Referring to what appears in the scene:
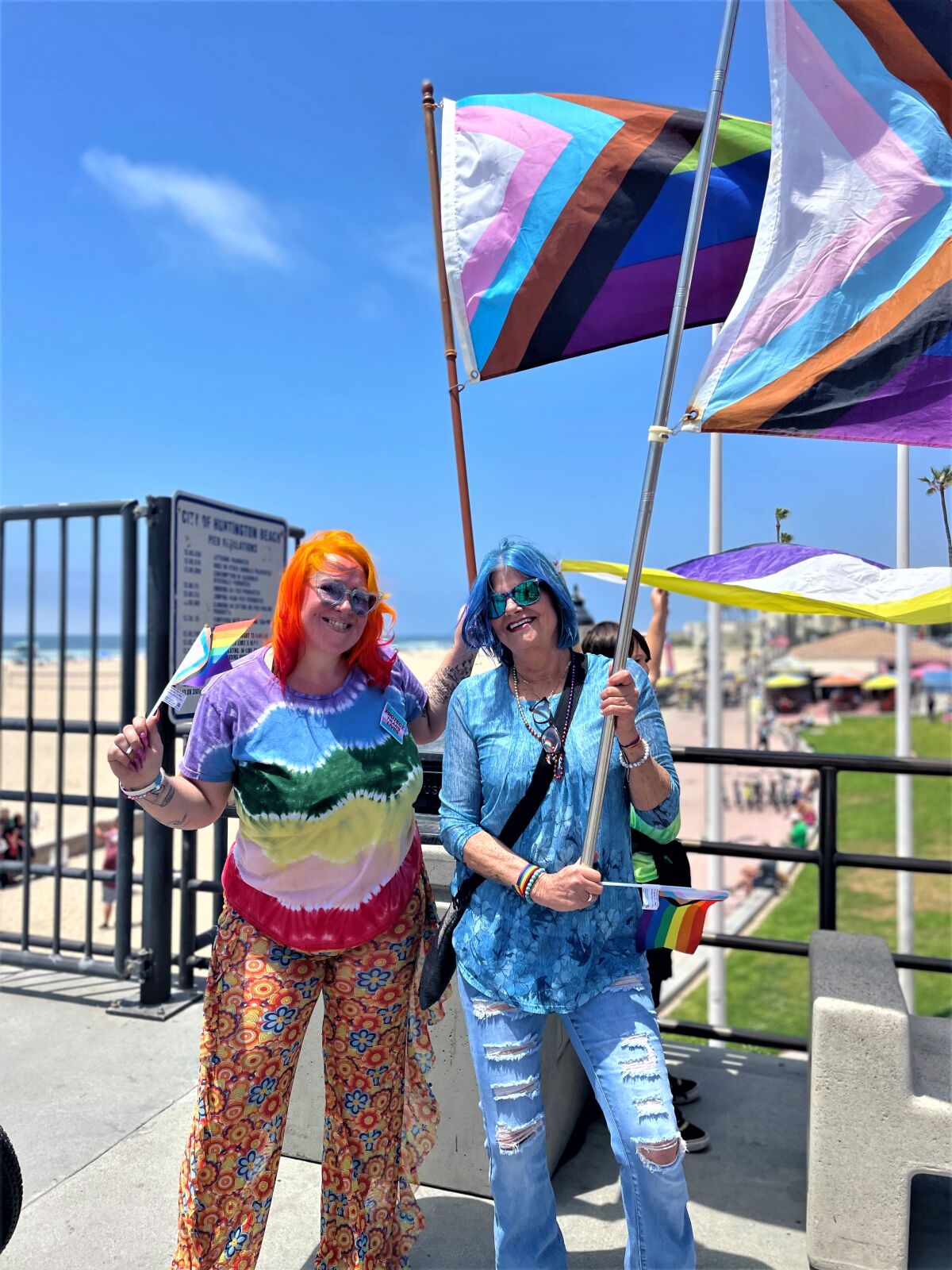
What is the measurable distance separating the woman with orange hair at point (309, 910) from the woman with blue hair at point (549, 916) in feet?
0.77

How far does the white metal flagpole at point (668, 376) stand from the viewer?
2.07m

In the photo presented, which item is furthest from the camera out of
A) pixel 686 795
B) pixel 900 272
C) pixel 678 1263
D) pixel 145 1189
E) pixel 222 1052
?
pixel 686 795

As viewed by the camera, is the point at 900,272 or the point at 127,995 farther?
the point at 127,995

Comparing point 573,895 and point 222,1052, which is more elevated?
point 573,895

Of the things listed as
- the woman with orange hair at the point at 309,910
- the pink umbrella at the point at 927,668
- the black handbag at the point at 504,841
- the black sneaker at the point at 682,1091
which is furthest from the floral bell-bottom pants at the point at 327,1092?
the pink umbrella at the point at 927,668

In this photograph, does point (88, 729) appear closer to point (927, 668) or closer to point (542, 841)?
point (542, 841)

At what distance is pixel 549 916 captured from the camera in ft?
6.92

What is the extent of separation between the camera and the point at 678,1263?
198cm

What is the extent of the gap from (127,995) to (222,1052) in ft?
8.80

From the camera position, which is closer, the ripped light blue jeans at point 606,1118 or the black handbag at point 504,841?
the ripped light blue jeans at point 606,1118

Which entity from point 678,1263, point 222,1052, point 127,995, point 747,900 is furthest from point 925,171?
point 747,900

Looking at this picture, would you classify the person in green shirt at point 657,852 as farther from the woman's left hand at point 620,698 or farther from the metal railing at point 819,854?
the woman's left hand at point 620,698

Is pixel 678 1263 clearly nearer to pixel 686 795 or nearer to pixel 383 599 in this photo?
pixel 383 599

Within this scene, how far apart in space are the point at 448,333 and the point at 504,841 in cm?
191
